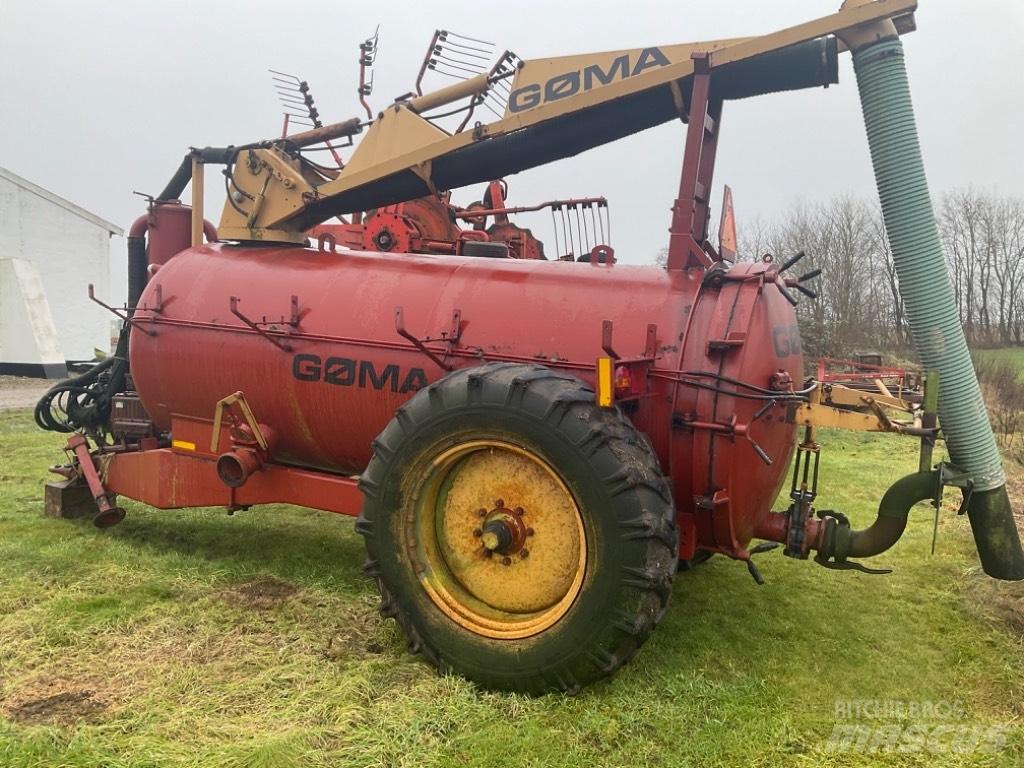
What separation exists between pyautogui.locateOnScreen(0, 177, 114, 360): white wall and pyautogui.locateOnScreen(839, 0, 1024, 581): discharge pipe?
25076 mm

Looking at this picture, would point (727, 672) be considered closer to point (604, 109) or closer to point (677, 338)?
point (677, 338)

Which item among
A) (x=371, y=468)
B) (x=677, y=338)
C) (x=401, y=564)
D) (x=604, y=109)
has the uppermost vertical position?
(x=604, y=109)

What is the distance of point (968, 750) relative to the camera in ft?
9.43

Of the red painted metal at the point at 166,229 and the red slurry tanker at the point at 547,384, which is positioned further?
the red painted metal at the point at 166,229

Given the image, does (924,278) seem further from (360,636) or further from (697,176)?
(360,636)

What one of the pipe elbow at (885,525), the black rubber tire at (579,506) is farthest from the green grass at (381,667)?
the pipe elbow at (885,525)

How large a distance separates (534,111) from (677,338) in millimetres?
1541

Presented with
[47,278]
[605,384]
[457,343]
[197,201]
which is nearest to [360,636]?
[457,343]

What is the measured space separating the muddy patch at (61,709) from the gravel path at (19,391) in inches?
459

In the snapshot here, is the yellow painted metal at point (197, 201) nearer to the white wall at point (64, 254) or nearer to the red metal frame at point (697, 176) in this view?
the red metal frame at point (697, 176)

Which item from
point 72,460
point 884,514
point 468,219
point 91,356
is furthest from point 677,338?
point 91,356

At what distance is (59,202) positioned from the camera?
24172 mm

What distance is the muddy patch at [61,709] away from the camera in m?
2.92

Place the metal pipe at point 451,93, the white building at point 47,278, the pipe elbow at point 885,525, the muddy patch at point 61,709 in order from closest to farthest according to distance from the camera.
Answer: the muddy patch at point 61,709 → the pipe elbow at point 885,525 → the metal pipe at point 451,93 → the white building at point 47,278
